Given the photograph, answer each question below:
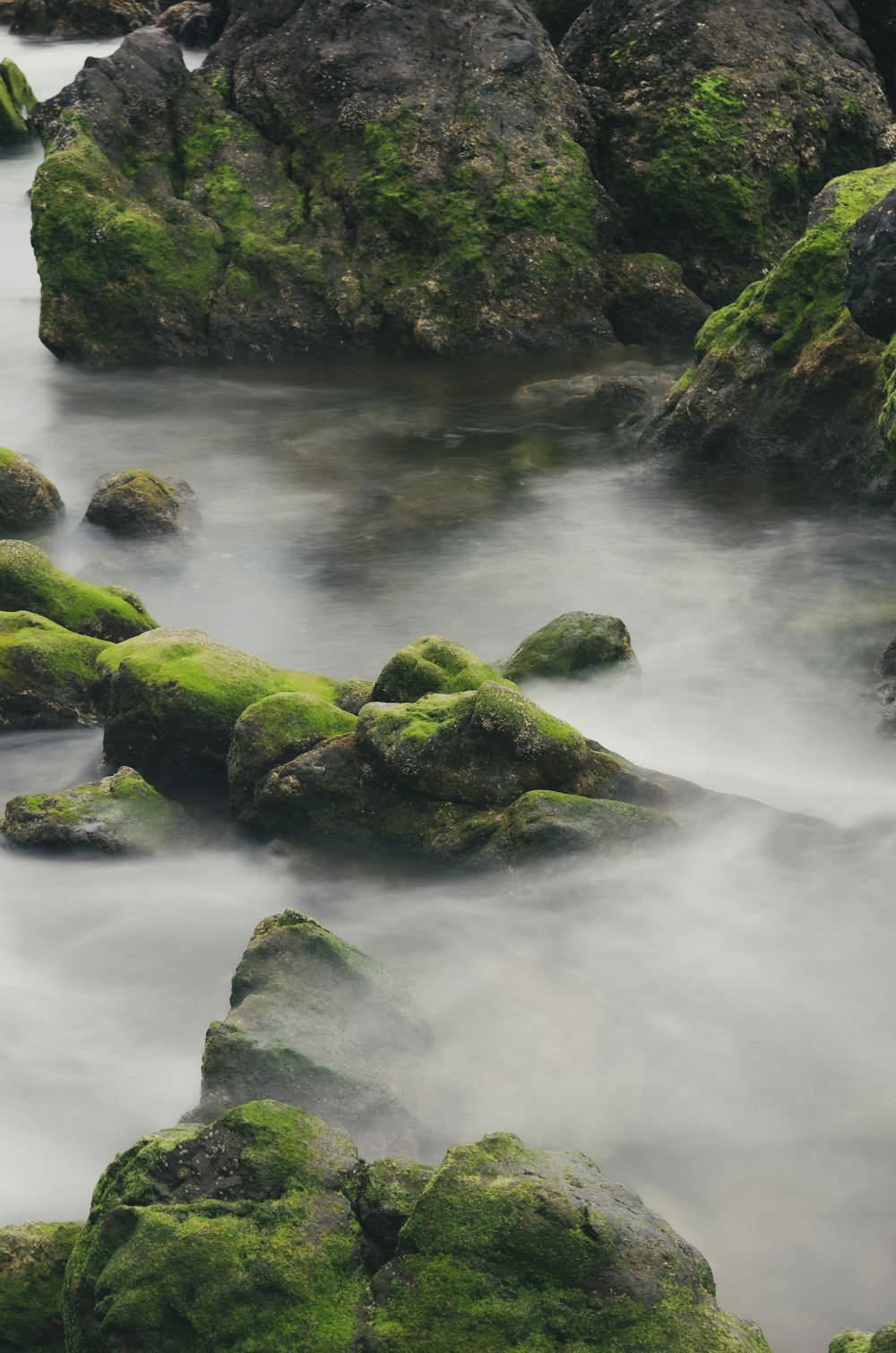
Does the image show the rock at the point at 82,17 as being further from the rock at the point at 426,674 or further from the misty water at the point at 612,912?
the rock at the point at 426,674

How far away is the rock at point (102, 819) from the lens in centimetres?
788

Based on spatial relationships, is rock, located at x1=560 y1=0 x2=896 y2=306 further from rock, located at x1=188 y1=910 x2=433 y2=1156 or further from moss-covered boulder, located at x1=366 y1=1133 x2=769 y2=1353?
moss-covered boulder, located at x1=366 y1=1133 x2=769 y2=1353

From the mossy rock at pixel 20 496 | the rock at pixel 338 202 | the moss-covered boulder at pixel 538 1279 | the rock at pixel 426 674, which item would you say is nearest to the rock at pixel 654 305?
the rock at pixel 338 202

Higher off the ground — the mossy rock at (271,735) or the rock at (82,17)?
the rock at (82,17)

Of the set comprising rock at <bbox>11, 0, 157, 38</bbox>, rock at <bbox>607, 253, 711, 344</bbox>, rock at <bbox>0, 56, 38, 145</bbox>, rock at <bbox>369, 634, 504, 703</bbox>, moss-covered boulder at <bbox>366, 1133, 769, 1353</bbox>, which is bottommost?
moss-covered boulder at <bbox>366, 1133, 769, 1353</bbox>

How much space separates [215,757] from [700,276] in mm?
11566

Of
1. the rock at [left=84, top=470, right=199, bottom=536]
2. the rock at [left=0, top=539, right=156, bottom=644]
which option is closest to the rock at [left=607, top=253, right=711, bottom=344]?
the rock at [left=84, top=470, right=199, bottom=536]

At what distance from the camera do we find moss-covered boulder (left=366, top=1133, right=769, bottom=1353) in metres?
4.03

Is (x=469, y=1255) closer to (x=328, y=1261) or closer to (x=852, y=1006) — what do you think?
(x=328, y=1261)

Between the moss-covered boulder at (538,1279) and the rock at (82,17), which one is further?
the rock at (82,17)

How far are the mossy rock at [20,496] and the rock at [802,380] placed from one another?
6416 mm

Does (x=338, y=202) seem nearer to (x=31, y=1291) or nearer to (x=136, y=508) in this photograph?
(x=136, y=508)

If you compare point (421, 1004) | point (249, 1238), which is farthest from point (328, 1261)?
point (421, 1004)

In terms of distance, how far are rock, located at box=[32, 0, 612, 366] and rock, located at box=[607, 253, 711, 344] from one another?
0.29m
